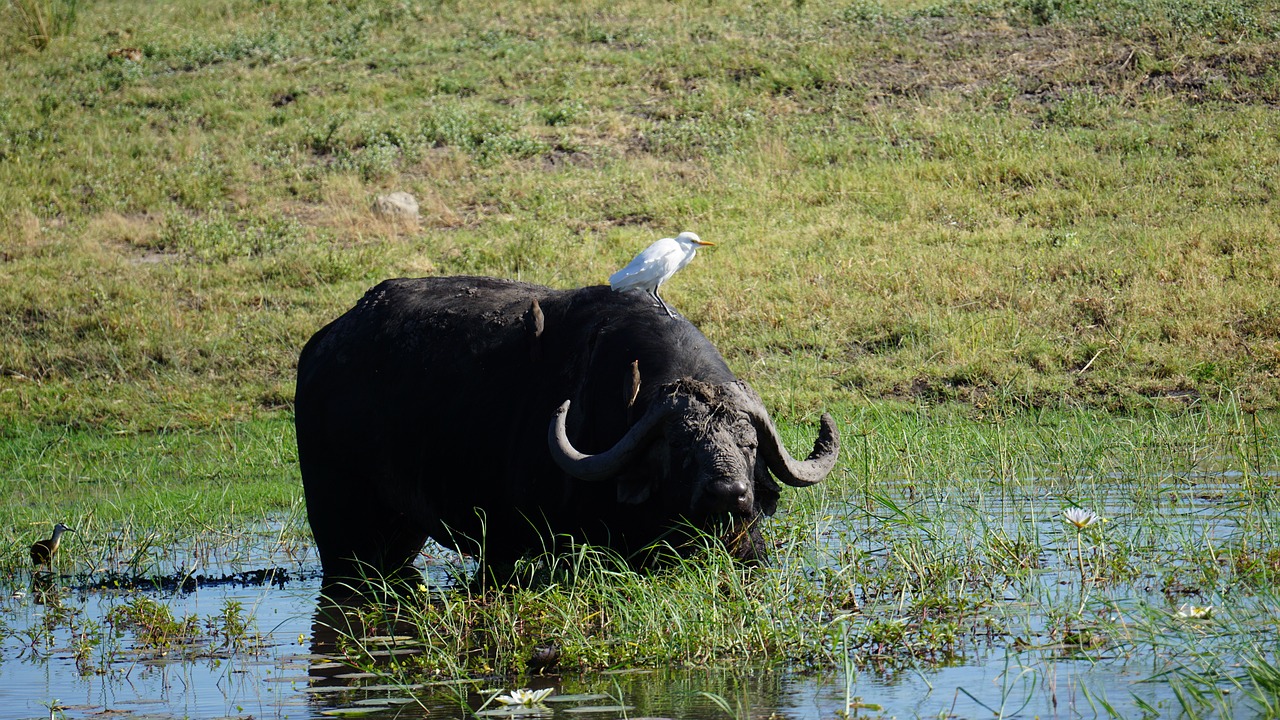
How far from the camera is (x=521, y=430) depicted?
728cm

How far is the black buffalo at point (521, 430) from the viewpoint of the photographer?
6293 mm

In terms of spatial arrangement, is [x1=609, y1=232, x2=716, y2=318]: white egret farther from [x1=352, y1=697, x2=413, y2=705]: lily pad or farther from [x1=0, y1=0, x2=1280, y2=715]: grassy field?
[x1=352, y1=697, x2=413, y2=705]: lily pad

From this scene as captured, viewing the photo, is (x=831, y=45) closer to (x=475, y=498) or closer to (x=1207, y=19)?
(x=1207, y=19)

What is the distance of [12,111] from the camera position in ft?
78.2

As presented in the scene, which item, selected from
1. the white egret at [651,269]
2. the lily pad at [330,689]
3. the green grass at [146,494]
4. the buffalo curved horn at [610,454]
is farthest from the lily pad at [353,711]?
the green grass at [146,494]

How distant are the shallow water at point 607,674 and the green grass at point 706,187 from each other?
5388mm

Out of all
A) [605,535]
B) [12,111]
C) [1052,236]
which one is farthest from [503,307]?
[12,111]

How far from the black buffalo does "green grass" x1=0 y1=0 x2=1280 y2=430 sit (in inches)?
214

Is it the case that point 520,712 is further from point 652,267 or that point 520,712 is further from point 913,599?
point 652,267

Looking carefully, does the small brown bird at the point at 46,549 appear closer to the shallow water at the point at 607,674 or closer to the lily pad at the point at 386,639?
the shallow water at the point at 607,674

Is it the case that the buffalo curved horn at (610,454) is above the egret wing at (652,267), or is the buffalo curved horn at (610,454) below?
below

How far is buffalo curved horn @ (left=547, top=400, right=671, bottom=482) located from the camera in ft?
20.5

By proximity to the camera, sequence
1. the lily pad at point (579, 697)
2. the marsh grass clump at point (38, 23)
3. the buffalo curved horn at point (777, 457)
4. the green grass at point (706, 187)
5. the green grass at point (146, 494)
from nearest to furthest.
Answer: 1. the lily pad at point (579, 697)
2. the buffalo curved horn at point (777, 457)
3. the green grass at point (146, 494)
4. the green grass at point (706, 187)
5. the marsh grass clump at point (38, 23)

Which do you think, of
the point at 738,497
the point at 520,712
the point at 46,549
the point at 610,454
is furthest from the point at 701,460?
the point at 46,549
